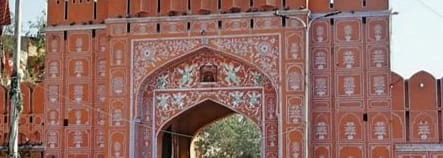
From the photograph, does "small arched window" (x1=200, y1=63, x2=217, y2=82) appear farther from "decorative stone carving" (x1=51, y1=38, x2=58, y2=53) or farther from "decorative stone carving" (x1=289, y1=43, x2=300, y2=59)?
"decorative stone carving" (x1=51, y1=38, x2=58, y2=53)

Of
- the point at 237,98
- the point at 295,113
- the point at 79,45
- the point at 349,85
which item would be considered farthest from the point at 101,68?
the point at 349,85

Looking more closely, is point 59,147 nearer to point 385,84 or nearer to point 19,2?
point 385,84

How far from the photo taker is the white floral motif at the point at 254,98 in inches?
884

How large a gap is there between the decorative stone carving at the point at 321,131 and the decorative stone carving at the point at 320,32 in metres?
1.98

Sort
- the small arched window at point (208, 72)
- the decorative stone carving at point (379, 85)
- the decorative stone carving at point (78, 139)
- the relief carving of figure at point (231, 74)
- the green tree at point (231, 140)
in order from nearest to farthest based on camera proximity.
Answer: the decorative stone carving at point (379, 85), the relief carving of figure at point (231, 74), the small arched window at point (208, 72), the decorative stone carving at point (78, 139), the green tree at point (231, 140)

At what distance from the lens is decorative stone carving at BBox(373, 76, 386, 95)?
22.0m

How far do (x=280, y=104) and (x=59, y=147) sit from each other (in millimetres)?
5718

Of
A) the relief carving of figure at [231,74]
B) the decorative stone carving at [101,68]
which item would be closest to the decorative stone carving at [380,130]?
the relief carving of figure at [231,74]

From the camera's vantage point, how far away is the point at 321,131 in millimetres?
22219

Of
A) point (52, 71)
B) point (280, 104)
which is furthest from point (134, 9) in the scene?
point (280, 104)

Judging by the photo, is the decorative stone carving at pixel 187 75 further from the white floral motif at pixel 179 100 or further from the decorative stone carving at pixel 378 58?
the decorative stone carving at pixel 378 58

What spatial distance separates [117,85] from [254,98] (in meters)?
3.28

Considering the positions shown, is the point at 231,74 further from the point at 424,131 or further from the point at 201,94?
the point at 424,131

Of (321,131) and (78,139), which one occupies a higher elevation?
(321,131)
